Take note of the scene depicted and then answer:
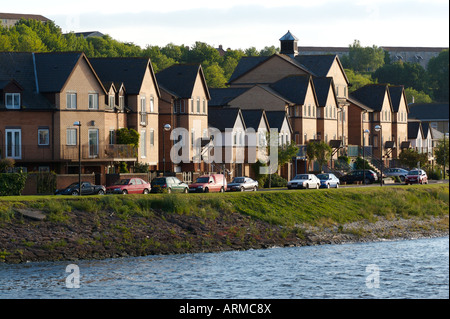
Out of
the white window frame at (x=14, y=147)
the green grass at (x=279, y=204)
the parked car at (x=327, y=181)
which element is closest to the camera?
the green grass at (x=279, y=204)

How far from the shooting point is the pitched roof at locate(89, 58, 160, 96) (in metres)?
77.8

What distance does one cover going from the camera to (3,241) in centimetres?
4634

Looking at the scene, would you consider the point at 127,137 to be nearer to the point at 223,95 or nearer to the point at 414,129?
the point at 223,95

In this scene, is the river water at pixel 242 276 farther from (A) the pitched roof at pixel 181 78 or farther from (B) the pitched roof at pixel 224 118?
(B) the pitched roof at pixel 224 118

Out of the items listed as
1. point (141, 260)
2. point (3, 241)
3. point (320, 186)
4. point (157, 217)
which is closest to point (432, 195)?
point (320, 186)

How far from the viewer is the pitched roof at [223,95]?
10019 centimetres

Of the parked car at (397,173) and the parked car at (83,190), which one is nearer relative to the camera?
the parked car at (83,190)

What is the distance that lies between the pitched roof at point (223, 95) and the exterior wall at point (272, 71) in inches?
374

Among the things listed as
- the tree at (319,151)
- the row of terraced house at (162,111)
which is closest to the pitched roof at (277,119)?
the row of terraced house at (162,111)

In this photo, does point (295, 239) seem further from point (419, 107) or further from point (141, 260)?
point (419, 107)

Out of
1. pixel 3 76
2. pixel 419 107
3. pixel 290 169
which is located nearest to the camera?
pixel 3 76

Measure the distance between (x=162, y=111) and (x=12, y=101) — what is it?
17.4m

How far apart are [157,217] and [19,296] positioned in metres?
19.7
